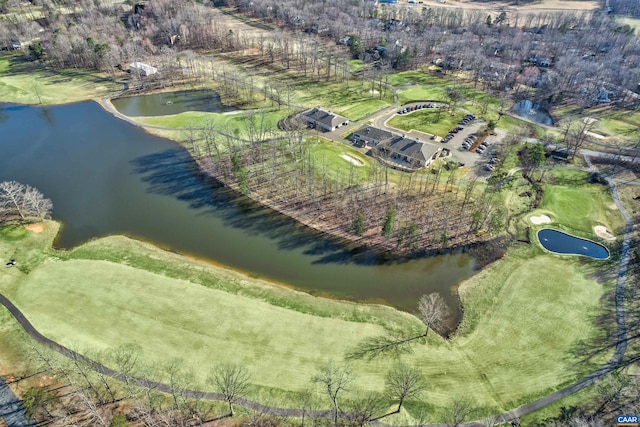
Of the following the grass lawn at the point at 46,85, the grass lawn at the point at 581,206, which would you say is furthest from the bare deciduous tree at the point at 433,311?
the grass lawn at the point at 46,85

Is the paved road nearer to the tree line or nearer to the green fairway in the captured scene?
the green fairway

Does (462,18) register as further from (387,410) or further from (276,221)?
(387,410)

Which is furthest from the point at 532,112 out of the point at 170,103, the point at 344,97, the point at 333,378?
the point at 170,103

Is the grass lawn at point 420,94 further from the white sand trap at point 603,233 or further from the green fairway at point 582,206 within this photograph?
the white sand trap at point 603,233

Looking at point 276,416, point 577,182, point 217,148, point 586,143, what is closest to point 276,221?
point 217,148

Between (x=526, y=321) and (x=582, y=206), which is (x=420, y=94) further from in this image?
(x=526, y=321)

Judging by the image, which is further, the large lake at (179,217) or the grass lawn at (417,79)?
the grass lawn at (417,79)
